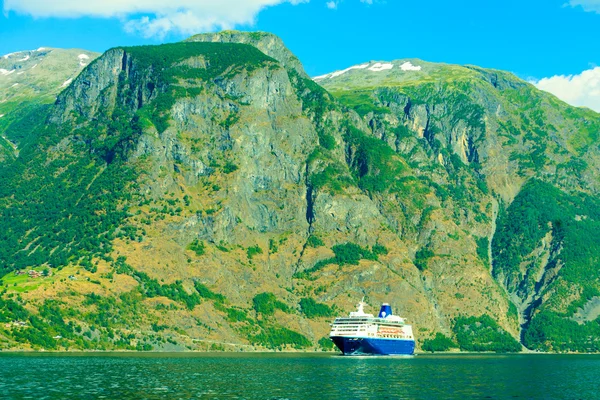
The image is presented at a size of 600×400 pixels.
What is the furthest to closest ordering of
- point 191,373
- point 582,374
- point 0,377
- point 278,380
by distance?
1. point 582,374
2. point 191,373
3. point 278,380
4. point 0,377

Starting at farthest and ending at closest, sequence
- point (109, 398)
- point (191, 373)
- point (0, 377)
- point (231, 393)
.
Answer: point (191, 373) → point (0, 377) → point (231, 393) → point (109, 398)

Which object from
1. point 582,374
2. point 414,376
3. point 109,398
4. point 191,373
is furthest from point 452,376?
point 109,398

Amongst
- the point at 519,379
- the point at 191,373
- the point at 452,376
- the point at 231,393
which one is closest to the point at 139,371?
the point at 191,373

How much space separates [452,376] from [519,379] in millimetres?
13821

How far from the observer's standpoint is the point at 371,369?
634 feet

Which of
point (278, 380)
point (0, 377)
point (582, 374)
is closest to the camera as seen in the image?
point (0, 377)

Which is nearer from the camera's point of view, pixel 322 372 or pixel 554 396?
pixel 554 396

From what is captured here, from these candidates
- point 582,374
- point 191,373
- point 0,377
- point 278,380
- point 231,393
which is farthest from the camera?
point 582,374

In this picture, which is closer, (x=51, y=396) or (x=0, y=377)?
(x=51, y=396)

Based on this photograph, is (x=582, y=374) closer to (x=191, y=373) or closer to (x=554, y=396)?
A: (x=554, y=396)

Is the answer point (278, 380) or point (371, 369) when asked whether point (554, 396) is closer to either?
point (278, 380)

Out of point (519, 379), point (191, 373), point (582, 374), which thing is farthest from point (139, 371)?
point (582, 374)

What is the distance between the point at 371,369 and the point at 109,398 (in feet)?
303

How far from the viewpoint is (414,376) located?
172 m
